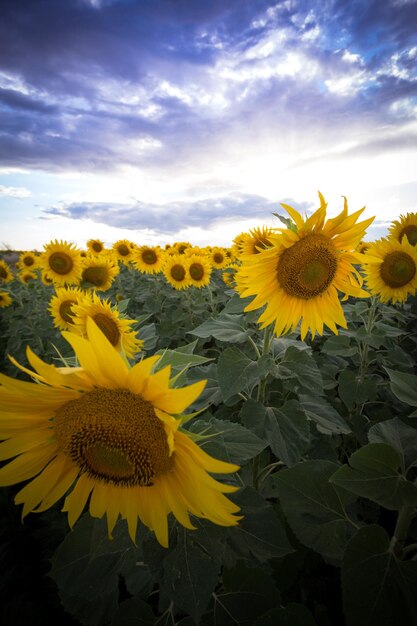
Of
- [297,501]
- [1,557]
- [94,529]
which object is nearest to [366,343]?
[297,501]

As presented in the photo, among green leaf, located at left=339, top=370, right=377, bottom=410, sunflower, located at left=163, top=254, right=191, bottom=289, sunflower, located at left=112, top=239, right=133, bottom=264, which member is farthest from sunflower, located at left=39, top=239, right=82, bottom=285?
green leaf, located at left=339, top=370, right=377, bottom=410

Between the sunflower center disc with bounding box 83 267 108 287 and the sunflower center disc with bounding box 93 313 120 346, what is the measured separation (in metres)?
3.81

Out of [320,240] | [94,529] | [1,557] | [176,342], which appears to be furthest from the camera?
[176,342]

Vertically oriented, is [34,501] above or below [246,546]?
above

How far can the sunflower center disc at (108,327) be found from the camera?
8.78 feet

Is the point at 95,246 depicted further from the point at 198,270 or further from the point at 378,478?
the point at 378,478

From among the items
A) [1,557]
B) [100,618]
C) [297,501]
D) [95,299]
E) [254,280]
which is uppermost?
[254,280]

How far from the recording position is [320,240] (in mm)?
1980

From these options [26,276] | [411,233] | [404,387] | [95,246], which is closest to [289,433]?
[404,387]

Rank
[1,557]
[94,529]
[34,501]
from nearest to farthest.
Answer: [34,501] → [94,529] → [1,557]

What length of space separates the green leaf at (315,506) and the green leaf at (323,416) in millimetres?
760

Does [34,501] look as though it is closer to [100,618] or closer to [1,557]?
[100,618]

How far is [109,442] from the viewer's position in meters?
0.97

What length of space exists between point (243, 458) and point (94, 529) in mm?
602
